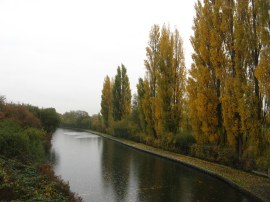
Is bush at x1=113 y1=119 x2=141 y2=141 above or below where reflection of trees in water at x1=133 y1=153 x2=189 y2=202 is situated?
above

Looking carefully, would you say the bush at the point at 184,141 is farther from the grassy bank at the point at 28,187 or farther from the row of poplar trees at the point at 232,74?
the grassy bank at the point at 28,187

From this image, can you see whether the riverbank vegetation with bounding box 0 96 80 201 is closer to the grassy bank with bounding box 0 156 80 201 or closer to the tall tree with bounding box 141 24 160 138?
the grassy bank with bounding box 0 156 80 201

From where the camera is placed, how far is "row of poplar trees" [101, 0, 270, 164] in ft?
44.3

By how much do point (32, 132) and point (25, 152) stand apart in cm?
274

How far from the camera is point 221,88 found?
58.0 feet

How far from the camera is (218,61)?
1745 centimetres

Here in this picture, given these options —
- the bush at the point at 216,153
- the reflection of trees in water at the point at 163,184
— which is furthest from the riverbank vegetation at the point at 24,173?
the bush at the point at 216,153

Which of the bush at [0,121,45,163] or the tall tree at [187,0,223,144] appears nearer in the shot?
the bush at [0,121,45,163]

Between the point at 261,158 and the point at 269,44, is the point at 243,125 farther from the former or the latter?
the point at 269,44

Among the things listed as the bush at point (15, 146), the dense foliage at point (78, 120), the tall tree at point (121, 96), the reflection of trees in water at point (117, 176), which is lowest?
the reflection of trees in water at point (117, 176)

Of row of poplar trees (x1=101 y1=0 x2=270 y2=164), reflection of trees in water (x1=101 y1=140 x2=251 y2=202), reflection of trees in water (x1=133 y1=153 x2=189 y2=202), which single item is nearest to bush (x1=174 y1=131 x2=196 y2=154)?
row of poplar trees (x1=101 y1=0 x2=270 y2=164)

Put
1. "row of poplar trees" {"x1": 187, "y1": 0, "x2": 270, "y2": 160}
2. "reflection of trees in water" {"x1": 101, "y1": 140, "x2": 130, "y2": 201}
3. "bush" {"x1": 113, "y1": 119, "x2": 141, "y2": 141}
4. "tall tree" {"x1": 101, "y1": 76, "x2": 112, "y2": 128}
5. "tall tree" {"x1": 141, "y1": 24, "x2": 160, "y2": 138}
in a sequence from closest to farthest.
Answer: "reflection of trees in water" {"x1": 101, "y1": 140, "x2": 130, "y2": 201}
"row of poplar trees" {"x1": 187, "y1": 0, "x2": 270, "y2": 160}
"tall tree" {"x1": 141, "y1": 24, "x2": 160, "y2": 138}
"bush" {"x1": 113, "y1": 119, "x2": 141, "y2": 141}
"tall tree" {"x1": 101, "y1": 76, "x2": 112, "y2": 128}

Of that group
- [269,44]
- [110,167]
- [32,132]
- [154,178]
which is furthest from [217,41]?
[32,132]

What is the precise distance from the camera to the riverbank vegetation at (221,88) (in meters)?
13.5
